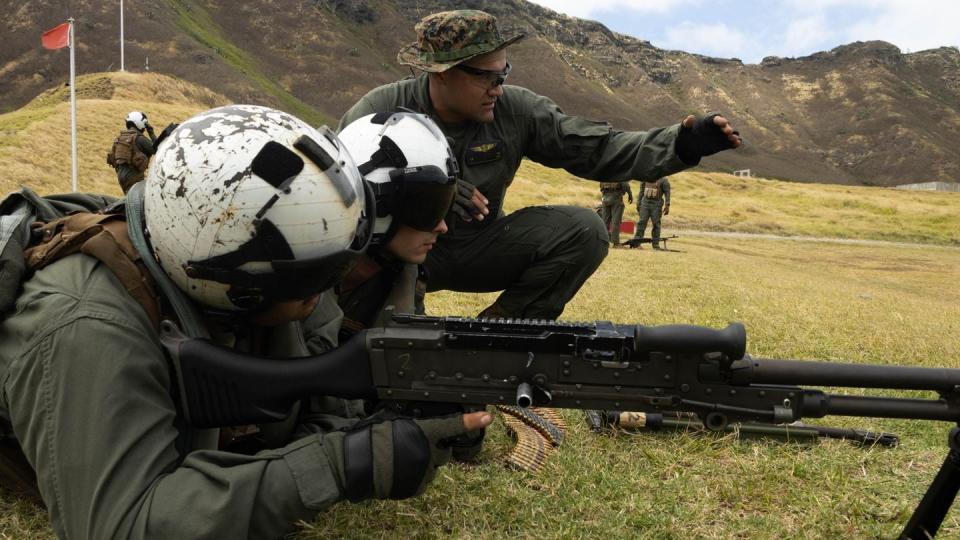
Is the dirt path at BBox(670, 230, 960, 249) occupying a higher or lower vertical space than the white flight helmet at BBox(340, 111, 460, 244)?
lower

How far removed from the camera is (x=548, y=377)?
273 centimetres

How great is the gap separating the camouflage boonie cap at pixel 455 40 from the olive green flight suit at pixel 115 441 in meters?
3.02

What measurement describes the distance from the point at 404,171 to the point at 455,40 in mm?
1582

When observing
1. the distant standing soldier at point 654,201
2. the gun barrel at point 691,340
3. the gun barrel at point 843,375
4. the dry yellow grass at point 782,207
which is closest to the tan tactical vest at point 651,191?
the distant standing soldier at point 654,201

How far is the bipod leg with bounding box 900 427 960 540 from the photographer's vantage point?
9.27 ft

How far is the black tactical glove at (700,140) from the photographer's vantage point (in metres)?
4.45

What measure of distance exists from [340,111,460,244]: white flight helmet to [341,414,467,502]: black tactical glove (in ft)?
4.81

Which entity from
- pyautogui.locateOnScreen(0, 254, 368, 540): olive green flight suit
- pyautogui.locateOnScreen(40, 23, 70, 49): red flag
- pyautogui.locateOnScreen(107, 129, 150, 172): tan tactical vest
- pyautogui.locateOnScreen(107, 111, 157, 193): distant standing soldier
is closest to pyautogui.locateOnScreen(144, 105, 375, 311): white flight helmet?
pyautogui.locateOnScreen(0, 254, 368, 540): olive green flight suit

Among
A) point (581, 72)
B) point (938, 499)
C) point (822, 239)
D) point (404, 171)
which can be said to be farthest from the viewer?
point (581, 72)

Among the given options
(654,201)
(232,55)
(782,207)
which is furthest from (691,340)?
(232,55)

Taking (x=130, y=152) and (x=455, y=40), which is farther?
(x=130, y=152)

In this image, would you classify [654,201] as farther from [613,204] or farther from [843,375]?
[843,375]

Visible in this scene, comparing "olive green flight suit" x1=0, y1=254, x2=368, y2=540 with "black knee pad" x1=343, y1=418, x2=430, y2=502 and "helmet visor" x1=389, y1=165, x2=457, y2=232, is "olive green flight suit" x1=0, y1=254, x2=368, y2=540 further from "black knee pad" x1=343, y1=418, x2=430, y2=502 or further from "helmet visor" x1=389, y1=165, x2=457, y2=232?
"helmet visor" x1=389, y1=165, x2=457, y2=232

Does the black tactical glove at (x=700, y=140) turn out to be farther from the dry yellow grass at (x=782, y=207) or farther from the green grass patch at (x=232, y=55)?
the green grass patch at (x=232, y=55)
